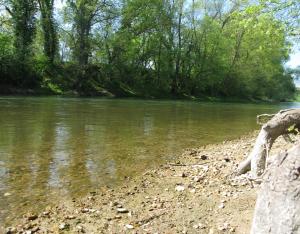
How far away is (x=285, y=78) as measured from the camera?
8881 cm

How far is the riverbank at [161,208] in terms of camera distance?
5.52 m

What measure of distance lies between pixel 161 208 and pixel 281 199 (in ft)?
12.5

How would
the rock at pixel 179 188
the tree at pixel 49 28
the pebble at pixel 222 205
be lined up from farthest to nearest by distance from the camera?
the tree at pixel 49 28 < the rock at pixel 179 188 < the pebble at pixel 222 205

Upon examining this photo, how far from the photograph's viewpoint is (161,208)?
6.35m

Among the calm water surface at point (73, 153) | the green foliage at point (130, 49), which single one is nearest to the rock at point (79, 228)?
the calm water surface at point (73, 153)

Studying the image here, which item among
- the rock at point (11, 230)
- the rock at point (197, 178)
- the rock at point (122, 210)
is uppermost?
the rock at point (197, 178)

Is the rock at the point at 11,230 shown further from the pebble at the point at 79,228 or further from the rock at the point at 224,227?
the rock at the point at 224,227

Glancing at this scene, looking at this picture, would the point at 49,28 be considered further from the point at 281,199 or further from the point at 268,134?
the point at 281,199

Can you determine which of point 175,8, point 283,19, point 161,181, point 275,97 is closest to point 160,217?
point 161,181

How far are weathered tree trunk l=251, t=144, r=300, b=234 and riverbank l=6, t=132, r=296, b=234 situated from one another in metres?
2.49

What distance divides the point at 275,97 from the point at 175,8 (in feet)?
113

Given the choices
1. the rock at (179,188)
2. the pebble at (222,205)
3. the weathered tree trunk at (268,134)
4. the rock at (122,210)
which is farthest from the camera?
the rock at (179,188)

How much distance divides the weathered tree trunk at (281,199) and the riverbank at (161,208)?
97.9 inches

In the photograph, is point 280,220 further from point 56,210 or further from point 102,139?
point 102,139
